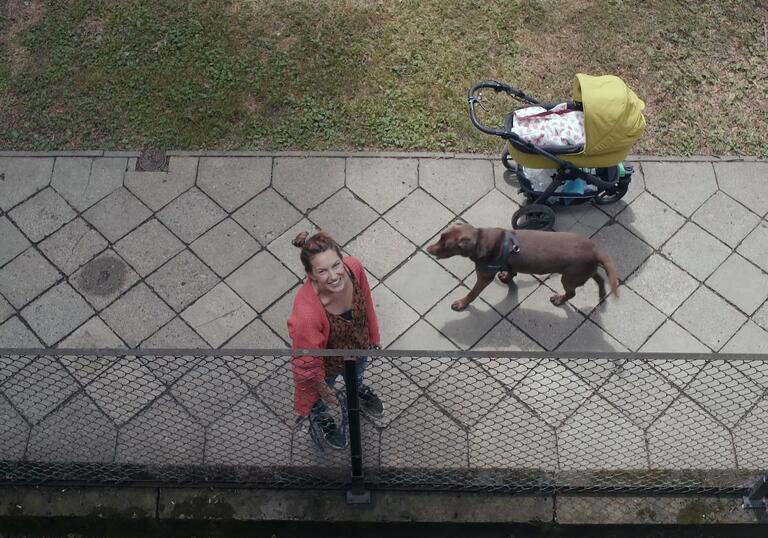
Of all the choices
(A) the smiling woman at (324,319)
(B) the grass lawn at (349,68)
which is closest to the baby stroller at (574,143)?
(B) the grass lawn at (349,68)

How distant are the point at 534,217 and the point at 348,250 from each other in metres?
1.44

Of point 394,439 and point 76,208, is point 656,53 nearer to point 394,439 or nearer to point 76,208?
point 394,439

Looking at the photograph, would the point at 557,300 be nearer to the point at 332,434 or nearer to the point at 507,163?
the point at 507,163

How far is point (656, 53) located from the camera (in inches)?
272

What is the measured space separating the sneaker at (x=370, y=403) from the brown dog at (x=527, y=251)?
1045mm

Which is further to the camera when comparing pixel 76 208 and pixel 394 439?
pixel 76 208

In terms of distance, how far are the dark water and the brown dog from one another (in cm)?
152

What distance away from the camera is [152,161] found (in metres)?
6.08

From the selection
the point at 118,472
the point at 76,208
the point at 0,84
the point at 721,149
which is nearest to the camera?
the point at 118,472

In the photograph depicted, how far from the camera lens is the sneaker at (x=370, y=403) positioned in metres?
4.70

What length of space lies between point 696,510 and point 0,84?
261 inches

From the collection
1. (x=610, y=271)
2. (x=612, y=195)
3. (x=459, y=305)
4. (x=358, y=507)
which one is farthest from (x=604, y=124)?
(x=358, y=507)

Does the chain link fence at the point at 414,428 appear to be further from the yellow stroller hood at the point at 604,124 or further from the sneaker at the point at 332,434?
the yellow stroller hood at the point at 604,124

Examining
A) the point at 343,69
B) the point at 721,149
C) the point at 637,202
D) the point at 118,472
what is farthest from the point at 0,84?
the point at 721,149
